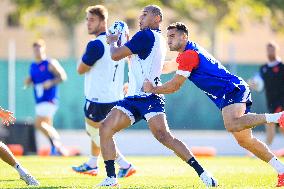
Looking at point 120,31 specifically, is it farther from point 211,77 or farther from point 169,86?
point 211,77

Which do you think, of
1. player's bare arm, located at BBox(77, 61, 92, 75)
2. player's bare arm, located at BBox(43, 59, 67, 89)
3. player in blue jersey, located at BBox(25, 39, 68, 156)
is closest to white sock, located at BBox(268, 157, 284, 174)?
player's bare arm, located at BBox(77, 61, 92, 75)

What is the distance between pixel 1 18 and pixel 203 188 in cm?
5141

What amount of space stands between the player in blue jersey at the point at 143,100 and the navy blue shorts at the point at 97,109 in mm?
1979

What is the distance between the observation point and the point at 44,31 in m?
58.9

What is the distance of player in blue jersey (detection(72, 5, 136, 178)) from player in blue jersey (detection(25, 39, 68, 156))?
6.29m

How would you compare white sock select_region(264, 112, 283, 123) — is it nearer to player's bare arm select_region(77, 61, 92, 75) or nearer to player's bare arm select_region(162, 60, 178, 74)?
player's bare arm select_region(162, 60, 178, 74)

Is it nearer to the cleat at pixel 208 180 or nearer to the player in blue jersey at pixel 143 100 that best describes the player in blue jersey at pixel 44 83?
the player in blue jersey at pixel 143 100

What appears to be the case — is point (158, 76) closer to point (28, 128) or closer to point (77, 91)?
point (28, 128)

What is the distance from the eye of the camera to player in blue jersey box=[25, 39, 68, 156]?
19.9 meters

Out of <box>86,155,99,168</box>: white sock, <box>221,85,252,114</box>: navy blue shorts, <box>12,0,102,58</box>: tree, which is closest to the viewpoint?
<box>221,85,252,114</box>: navy blue shorts

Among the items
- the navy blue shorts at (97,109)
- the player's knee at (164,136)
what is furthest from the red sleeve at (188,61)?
the navy blue shorts at (97,109)

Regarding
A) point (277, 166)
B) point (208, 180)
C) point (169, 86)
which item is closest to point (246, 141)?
point (277, 166)

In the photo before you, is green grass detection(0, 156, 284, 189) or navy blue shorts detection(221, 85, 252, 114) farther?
green grass detection(0, 156, 284, 189)

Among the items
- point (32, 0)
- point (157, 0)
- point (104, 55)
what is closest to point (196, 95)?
point (104, 55)
